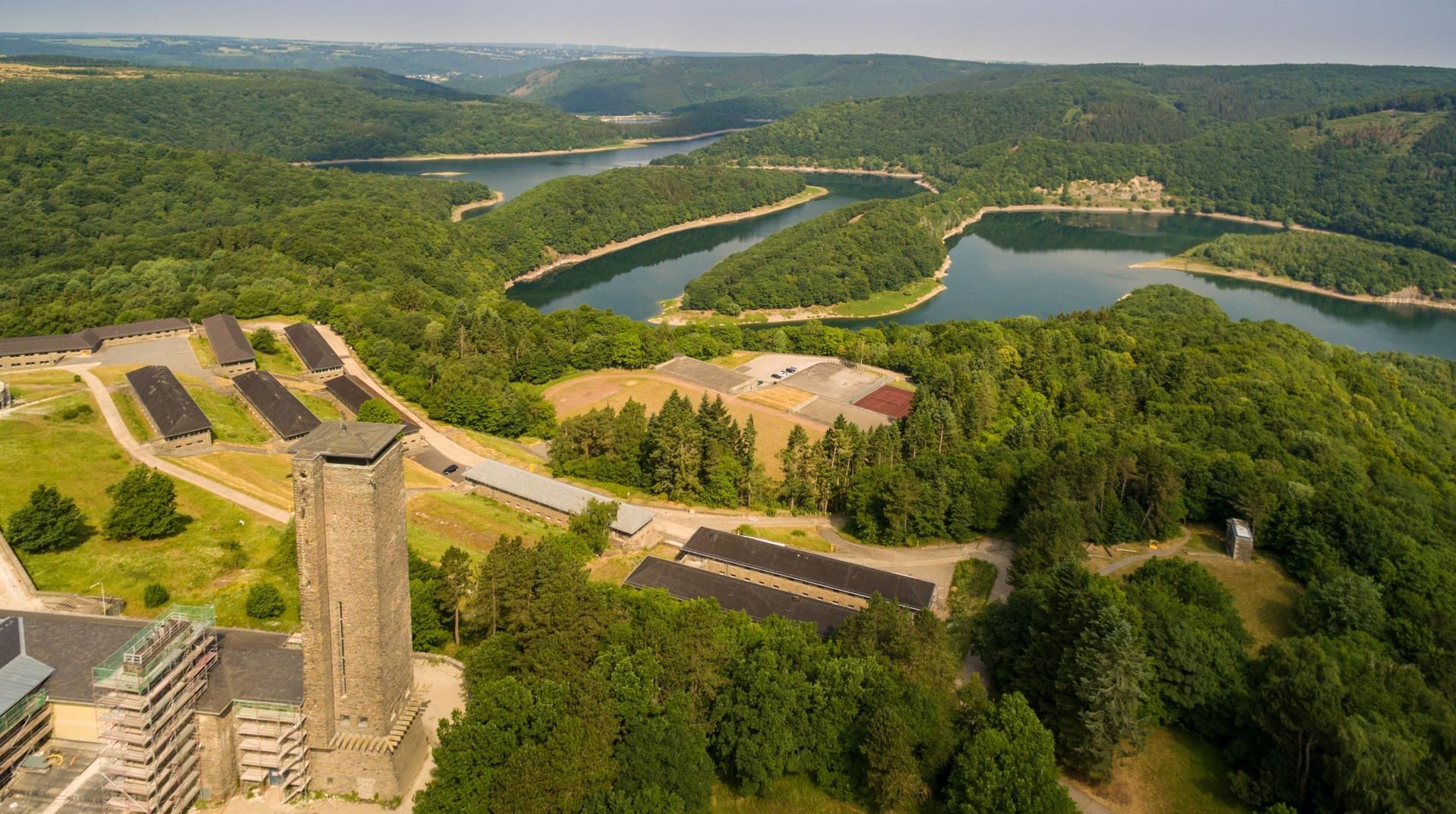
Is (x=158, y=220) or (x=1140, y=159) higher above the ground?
(x=1140, y=159)

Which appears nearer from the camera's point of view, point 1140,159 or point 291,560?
point 291,560

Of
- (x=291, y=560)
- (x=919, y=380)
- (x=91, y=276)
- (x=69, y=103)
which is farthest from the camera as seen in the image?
(x=69, y=103)

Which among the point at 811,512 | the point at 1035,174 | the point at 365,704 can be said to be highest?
the point at 1035,174

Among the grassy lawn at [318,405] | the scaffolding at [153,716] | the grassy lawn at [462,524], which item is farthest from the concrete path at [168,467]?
the scaffolding at [153,716]

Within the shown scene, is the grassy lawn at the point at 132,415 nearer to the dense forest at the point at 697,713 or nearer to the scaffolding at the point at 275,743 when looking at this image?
the dense forest at the point at 697,713

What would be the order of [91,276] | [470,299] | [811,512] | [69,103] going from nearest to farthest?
[811,512] → [91,276] → [470,299] → [69,103]

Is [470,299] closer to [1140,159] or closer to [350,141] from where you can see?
[350,141]

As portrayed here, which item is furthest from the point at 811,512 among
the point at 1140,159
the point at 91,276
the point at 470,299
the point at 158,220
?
the point at 1140,159

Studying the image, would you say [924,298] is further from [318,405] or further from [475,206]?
[475,206]

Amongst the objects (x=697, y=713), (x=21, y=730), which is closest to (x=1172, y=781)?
(x=697, y=713)
